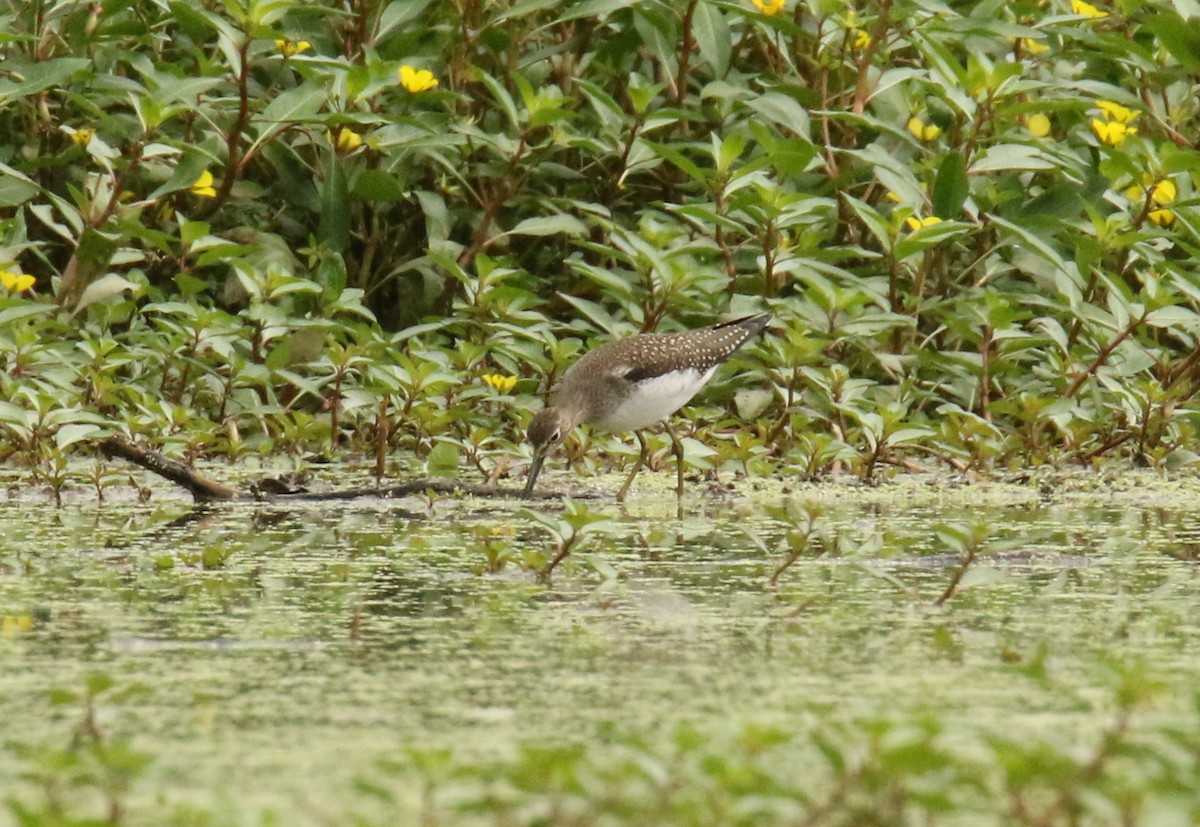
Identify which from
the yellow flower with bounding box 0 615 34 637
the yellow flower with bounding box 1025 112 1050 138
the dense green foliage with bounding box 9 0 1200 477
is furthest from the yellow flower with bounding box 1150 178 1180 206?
the yellow flower with bounding box 0 615 34 637

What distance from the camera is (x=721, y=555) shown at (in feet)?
16.2

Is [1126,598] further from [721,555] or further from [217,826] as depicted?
[217,826]

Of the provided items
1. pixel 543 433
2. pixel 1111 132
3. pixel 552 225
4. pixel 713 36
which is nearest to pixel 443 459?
pixel 543 433

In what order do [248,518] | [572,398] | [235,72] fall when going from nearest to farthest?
1. [248,518]
2. [572,398]
3. [235,72]

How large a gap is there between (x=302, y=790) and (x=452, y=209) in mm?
5957

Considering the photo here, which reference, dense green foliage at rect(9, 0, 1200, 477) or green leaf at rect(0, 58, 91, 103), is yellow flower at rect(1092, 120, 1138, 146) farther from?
green leaf at rect(0, 58, 91, 103)

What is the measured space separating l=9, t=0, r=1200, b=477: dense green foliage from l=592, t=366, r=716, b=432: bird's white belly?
0.23 metres

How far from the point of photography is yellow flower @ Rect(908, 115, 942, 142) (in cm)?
822

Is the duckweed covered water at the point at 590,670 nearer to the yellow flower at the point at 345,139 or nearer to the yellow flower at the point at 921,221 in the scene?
the yellow flower at the point at 921,221

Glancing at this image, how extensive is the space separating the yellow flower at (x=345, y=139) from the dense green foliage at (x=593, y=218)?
0.05ft

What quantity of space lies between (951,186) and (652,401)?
66.9 inches

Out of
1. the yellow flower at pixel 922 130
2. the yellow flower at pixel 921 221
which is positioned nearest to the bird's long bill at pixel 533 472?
the yellow flower at pixel 921 221

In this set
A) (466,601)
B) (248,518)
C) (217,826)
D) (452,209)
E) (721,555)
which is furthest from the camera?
(452,209)

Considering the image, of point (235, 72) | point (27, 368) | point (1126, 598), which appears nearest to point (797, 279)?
point (235, 72)
